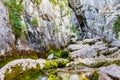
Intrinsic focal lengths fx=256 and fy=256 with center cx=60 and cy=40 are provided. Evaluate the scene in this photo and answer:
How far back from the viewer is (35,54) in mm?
18609

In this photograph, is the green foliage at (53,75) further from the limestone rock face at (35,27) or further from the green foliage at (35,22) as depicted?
the green foliage at (35,22)

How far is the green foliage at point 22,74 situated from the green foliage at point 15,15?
16.4 ft

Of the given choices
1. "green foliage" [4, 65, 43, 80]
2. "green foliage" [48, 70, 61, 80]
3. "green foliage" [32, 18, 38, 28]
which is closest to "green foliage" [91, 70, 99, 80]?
"green foliage" [48, 70, 61, 80]

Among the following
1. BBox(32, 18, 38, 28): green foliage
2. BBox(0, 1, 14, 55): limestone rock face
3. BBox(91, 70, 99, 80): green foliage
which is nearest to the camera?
BBox(91, 70, 99, 80): green foliage

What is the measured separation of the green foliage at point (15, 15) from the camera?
17303 millimetres

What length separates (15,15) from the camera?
17.9m

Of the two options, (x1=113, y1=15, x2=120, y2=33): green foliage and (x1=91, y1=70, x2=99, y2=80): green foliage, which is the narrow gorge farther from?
(x1=113, y1=15, x2=120, y2=33): green foliage

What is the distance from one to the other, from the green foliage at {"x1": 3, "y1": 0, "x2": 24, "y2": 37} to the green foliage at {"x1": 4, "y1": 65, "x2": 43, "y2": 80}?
4990 mm

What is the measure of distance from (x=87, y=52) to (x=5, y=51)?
881 cm

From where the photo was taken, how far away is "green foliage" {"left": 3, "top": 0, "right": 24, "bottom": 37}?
1730cm

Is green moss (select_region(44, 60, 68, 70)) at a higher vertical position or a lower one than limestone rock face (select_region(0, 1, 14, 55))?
lower

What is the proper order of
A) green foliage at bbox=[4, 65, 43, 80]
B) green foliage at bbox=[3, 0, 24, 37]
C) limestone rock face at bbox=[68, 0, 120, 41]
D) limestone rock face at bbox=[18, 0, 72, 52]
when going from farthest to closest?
limestone rock face at bbox=[68, 0, 120, 41] < limestone rock face at bbox=[18, 0, 72, 52] < green foliage at bbox=[3, 0, 24, 37] < green foliage at bbox=[4, 65, 43, 80]

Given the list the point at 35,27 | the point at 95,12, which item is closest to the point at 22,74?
the point at 35,27

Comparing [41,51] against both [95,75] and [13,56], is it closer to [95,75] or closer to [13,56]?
[13,56]
